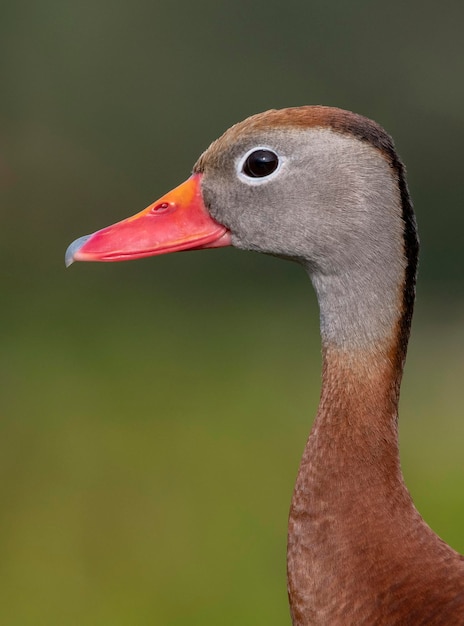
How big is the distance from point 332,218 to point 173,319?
14.1ft

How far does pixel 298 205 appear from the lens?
6.09 feet

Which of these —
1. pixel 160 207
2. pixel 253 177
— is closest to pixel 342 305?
pixel 253 177

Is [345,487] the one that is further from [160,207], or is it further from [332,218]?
[160,207]

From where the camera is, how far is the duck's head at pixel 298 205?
177cm

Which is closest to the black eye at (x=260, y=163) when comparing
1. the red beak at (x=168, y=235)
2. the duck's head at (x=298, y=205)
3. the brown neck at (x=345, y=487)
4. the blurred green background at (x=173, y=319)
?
the duck's head at (x=298, y=205)

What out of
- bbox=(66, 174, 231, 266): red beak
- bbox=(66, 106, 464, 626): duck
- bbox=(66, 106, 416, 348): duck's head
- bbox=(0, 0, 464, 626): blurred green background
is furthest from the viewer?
bbox=(0, 0, 464, 626): blurred green background

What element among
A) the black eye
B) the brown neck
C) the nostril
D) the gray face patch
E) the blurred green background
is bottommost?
the brown neck

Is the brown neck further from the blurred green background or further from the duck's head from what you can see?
the blurred green background

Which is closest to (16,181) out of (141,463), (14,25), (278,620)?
(14,25)

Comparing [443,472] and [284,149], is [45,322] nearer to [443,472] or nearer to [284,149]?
[443,472]

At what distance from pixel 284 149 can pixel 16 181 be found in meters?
5.22

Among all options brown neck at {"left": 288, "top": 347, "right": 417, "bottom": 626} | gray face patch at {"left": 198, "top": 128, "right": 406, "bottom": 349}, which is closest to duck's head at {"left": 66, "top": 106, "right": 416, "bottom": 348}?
gray face patch at {"left": 198, "top": 128, "right": 406, "bottom": 349}

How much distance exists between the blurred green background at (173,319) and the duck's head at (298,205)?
6.97 ft

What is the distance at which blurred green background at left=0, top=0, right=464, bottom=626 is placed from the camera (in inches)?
162
